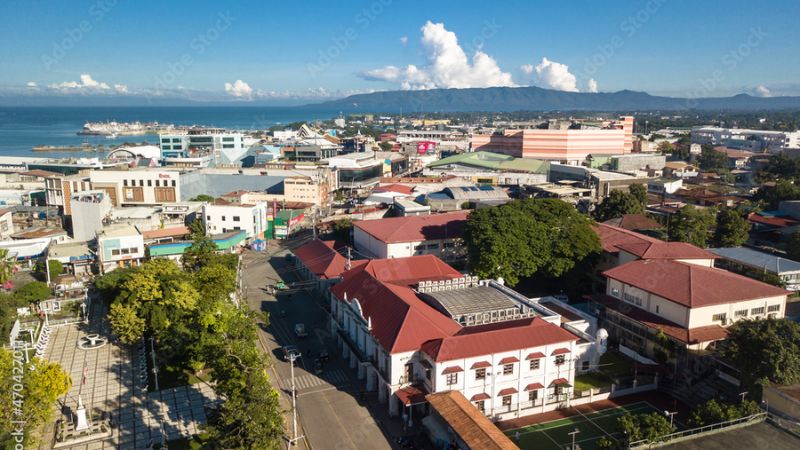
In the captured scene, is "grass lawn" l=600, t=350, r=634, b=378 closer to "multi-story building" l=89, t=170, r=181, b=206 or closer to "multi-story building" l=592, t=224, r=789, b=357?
"multi-story building" l=592, t=224, r=789, b=357

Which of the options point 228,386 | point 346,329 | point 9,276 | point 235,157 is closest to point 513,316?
point 346,329

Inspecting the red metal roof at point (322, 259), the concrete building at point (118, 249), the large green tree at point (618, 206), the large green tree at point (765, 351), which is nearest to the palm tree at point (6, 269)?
the concrete building at point (118, 249)

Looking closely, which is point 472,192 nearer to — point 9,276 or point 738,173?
point 9,276

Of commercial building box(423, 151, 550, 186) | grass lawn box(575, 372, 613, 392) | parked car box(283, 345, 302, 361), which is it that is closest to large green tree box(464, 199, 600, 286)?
grass lawn box(575, 372, 613, 392)

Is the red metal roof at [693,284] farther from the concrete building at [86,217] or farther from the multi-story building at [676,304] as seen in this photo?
the concrete building at [86,217]

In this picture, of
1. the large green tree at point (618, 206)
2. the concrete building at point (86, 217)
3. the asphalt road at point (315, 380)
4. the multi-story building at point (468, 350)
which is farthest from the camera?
the large green tree at point (618, 206)

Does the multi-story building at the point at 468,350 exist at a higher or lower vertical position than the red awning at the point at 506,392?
higher
